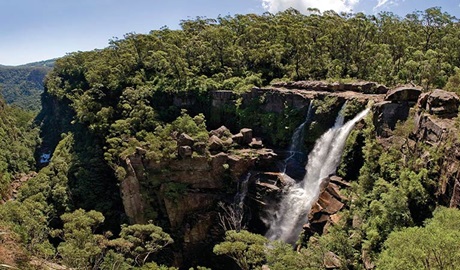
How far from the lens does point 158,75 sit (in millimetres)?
55375

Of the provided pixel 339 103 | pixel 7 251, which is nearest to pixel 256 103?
pixel 339 103

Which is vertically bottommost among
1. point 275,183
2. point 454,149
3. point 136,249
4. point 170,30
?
point 136,249

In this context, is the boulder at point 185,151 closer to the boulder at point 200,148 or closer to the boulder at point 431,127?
the boulder at point 200,148

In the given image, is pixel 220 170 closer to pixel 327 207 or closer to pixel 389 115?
pixel 327 207

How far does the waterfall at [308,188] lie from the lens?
1302 inches

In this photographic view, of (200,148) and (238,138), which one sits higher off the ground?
(238,138)

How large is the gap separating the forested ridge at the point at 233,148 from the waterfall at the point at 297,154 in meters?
1.08

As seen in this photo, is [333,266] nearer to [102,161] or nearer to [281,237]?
[281,237]

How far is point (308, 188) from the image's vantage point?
34.2m

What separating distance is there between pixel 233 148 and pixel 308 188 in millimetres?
8542

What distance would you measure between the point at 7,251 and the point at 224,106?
29.7 meters

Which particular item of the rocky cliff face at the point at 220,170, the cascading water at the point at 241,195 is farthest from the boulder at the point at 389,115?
the cascading water at the point at 241,195

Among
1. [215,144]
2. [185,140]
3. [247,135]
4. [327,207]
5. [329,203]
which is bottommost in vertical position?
[327,207]

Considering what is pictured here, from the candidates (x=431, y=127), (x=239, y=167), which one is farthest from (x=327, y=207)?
(x=239, y=167)
